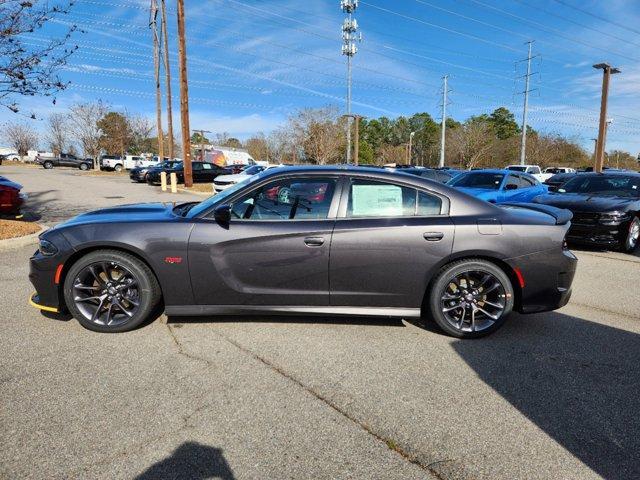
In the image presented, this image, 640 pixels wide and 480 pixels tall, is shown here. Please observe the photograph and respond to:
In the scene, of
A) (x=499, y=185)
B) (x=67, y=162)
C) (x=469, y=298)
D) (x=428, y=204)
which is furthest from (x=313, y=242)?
(x=67, y=162)

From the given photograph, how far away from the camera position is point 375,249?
373cm

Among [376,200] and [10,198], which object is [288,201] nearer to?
[376,200]

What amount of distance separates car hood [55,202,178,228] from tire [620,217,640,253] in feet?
26.7

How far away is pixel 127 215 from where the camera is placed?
4.00 meters

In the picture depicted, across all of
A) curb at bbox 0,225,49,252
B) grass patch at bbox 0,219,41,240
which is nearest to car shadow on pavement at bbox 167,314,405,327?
curb at bbox 0,225,49,252

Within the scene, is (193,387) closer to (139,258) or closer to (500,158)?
(139,258)

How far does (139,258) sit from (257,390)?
169cm

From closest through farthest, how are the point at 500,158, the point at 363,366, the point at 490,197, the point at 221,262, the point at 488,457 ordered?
the point at 488,457
the point at 363,366
the point at 221,262
the point at 490,197
the point at 500,158

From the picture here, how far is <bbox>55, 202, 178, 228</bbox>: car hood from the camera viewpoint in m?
3.85

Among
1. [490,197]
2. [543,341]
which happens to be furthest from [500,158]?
[543,341]

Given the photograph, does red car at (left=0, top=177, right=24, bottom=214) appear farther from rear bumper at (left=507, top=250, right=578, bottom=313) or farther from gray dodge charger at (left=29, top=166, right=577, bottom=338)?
rear bumper at (left=507, top=250, right=578, bottom=313)

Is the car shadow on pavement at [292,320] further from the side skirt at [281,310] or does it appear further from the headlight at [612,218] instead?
the headlight at [612,218]

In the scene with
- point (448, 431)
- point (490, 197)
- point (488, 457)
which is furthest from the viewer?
point (490, 197)

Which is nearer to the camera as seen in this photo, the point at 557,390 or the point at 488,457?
the point at 488,457
